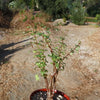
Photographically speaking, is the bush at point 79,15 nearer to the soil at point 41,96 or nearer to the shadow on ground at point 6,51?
the shadow on ground at point 6,51

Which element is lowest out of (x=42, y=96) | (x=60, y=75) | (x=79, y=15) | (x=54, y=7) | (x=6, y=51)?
(x=60, y=75)

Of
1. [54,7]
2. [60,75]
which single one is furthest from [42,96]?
[54,7]

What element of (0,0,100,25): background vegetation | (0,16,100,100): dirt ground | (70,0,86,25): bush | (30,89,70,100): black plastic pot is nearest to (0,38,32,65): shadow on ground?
(0,16,100,100): dirt ground

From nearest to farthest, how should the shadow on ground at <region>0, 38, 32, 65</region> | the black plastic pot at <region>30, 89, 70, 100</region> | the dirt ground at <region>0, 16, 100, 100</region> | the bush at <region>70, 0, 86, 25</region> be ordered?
the black plastic pot at <region>30, 89, 70, 100</region> < the dirt ground at <region>0, 16, 100, 100</region> < the shadow on ground at <region>0, 38, 32, 65</region> < the bush at <region>70, 0, 86, 25</region>

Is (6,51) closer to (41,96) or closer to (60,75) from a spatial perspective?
(60,75)

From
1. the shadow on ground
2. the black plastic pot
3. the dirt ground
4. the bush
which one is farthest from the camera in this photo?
the bush

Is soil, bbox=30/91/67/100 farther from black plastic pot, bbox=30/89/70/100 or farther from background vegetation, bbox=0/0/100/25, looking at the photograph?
background vegetation, bbox=0/0/100/25

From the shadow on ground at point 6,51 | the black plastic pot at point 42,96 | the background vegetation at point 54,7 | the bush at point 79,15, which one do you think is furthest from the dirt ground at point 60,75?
the background vegetation at point 54,7

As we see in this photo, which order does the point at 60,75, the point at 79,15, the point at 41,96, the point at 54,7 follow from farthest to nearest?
1. the point at 54,7
2. the point at 79,15
3. the point at 60,75
4. the point at 41,96

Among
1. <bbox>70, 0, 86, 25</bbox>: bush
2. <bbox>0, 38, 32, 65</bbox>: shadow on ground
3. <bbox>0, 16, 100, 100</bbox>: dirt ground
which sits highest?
<bbox>70, 0, 86, 25</bbox>: bush

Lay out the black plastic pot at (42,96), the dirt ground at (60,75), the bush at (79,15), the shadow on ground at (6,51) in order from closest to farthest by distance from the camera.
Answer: the black plastic pot at (42,96), the dirt ground at (60,75), the shadow on ground at (6,51), the bush at (79,15)

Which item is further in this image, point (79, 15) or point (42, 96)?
point (79, 15)

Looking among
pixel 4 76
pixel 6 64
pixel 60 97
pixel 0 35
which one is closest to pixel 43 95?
pixel 60 97

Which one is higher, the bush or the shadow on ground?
the bush
